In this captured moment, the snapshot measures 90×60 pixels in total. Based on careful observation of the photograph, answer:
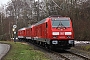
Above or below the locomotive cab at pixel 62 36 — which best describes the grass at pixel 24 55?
below

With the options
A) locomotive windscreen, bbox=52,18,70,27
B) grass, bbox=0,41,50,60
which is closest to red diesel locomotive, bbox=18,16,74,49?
locomotive windscreen, bbox=52,18,70,27

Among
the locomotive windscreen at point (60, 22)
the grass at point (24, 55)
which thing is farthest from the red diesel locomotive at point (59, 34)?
the grass at point (24, 55)

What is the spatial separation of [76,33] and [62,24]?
14.7m

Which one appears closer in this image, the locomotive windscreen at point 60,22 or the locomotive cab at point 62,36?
the locomotive cab at point 62,36

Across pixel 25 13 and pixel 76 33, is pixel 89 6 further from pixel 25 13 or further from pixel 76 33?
pixel 25 13

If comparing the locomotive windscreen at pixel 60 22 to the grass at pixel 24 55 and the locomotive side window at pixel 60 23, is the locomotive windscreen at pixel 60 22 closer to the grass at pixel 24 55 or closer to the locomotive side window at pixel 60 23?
the locomotive side window at pixel 60 23

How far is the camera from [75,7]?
42781 millimetres

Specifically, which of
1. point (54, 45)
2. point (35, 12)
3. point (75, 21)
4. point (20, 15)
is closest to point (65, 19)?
point (54, 45)

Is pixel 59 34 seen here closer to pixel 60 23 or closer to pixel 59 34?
pixel 59 34

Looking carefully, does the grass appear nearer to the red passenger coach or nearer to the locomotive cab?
Result: the red passenger coach

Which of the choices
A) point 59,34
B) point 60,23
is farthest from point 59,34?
point 60,23

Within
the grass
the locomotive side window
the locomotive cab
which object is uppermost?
the locomotive side window

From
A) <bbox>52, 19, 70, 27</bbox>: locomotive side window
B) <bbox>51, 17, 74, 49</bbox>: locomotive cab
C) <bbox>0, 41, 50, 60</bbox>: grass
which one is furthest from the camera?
<bbox>52, 19, 70, 27</bbox>: locomotive side window

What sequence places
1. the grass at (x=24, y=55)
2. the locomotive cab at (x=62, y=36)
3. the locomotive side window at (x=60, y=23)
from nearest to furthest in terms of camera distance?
the grass at (x=24, y=55), the locomotive cab at (x=62, y=36), the locomotive side window at (x=60, y=23)
